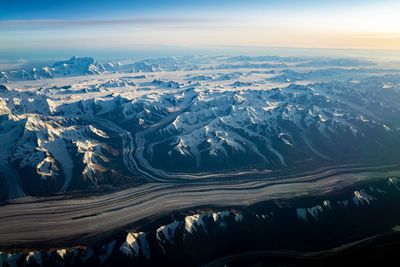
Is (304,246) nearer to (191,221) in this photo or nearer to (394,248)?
(394,248)

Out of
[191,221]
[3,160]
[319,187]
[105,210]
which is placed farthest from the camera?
[3,160]

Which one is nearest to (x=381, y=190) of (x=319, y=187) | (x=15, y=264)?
(x=319, y=187)

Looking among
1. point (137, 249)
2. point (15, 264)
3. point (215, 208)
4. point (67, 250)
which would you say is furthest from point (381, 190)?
point (15, 264)

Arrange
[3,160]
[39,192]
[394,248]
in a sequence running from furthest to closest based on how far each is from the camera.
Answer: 1. [3,160]
2. [39,192]
3. [394,248]

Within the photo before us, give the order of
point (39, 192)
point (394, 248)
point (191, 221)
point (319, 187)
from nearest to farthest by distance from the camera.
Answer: point (394, 248) < point (191, 221) < point (39, 192) < point (319, 187)

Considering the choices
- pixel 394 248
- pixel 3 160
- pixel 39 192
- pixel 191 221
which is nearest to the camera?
pixel 394 248

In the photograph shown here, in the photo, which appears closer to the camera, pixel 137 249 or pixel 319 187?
pixel 137 249

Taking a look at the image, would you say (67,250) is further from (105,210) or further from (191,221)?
(191,221)

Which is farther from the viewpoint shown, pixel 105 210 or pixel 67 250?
pixel 105 210

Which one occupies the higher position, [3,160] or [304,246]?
[3,160]
